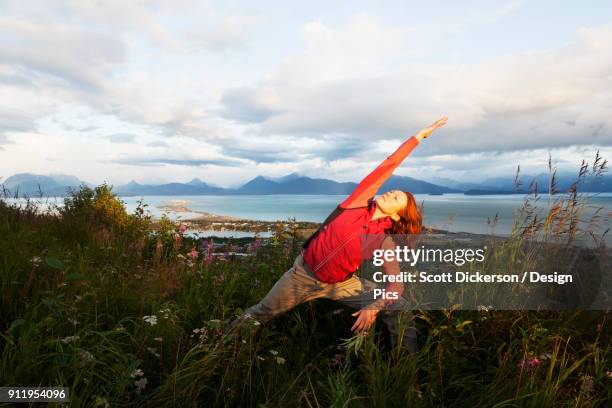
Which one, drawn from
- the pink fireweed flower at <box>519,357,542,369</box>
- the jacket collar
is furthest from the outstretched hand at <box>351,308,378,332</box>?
the pink fireweed flower at <box>519,357,542,369</box>

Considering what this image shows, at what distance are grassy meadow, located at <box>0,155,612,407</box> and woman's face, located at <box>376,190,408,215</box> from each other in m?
0.94

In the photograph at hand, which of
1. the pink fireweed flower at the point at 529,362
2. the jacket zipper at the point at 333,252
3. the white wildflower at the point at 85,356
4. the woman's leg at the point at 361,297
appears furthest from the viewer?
the jacket zipper at the point at 333,252

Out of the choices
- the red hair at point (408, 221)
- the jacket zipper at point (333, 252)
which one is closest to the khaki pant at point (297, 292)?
the jacket zipper at point (333, 252)

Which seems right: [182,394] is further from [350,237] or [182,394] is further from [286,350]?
[350,237]

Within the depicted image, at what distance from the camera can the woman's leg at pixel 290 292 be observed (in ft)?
12.8

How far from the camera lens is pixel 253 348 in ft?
10.1

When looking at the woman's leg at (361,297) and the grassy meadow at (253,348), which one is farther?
the woman's leg at (361,297)

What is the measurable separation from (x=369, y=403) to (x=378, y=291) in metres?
1.26

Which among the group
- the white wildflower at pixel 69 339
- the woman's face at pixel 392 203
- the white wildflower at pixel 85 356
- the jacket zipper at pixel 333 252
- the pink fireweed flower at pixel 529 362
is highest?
the woman's face at pixel 392 203

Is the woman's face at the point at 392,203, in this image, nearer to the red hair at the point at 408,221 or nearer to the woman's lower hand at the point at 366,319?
the red hair at the point at 408,221

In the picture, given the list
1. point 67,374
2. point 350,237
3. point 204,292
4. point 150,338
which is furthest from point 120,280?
point 350,237

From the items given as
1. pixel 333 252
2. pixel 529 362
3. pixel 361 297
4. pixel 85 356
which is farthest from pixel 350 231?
pixel 85 356

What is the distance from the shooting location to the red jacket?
366 centimetres

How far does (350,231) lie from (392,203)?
448 millimetres
